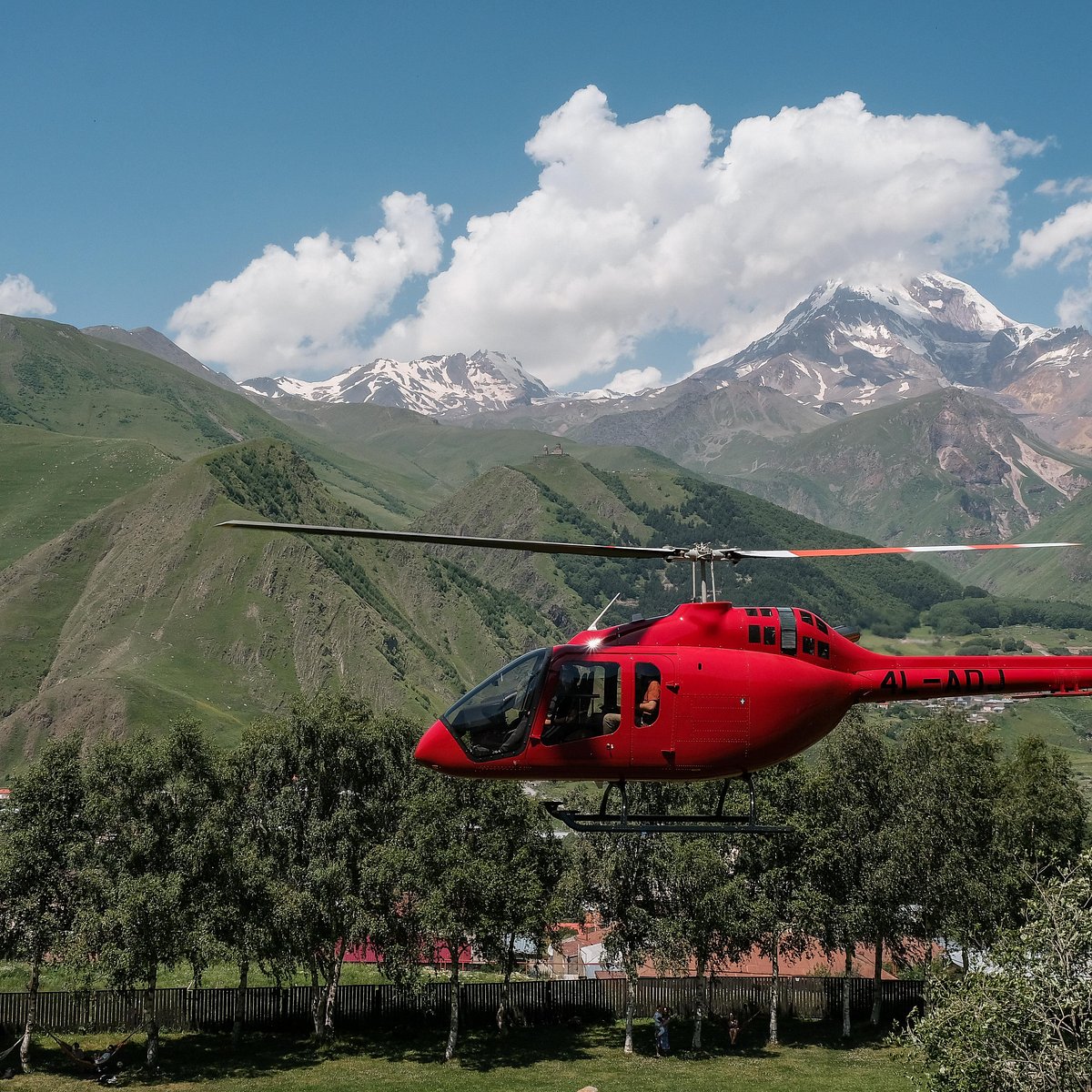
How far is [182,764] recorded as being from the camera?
43438mm

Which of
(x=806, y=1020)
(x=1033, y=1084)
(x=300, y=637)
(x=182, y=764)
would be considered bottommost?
(x=806, y=1020)

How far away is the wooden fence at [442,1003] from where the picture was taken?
44891 millimetres

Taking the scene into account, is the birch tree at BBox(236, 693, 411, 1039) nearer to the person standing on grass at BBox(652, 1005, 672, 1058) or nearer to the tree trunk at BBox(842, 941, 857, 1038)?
the person standing on grass at BBox(652, 1005, 672, 1058)

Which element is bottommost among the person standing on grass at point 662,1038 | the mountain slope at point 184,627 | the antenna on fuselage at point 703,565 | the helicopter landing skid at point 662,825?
the person standing on grass at point 662,1038

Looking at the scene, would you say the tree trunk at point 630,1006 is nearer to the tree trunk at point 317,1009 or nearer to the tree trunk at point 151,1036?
the tree trunk at point 317,1009

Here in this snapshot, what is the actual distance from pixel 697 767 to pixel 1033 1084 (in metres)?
13.0

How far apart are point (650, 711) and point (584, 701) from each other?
1.19 m

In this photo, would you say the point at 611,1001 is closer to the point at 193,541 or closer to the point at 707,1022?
the point at 707,1022

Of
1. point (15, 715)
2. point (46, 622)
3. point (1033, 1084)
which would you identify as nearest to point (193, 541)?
point (46, 622)

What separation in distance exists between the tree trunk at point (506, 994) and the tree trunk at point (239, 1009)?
36.7 ft

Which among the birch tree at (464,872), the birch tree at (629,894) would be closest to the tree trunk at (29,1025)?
the birch tree at (464,872)

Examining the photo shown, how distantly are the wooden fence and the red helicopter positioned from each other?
32.4 metres

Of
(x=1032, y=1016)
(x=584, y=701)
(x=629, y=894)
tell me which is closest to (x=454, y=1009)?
(x=629, y=894)

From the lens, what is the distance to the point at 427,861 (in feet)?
147
